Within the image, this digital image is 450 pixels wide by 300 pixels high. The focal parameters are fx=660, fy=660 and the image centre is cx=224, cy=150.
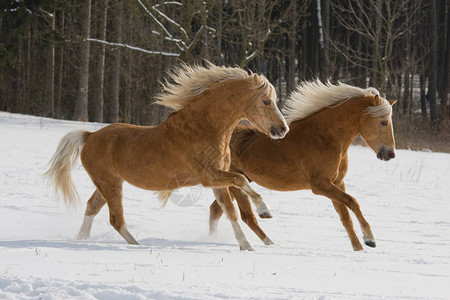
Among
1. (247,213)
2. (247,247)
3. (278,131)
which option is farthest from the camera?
(247,213)

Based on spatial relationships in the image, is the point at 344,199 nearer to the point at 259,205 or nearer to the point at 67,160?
the point at 259,205

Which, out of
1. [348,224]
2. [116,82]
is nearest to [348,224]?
[348,224]

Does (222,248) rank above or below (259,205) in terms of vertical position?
below

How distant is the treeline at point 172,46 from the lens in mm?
19391

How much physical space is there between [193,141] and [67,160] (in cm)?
179

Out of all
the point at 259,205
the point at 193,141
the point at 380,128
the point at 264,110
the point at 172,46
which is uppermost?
the point at 264,110

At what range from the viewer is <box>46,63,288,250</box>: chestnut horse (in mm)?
5785

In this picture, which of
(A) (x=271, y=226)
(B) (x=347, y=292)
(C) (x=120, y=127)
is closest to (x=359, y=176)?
(A) (x=271, y=226)

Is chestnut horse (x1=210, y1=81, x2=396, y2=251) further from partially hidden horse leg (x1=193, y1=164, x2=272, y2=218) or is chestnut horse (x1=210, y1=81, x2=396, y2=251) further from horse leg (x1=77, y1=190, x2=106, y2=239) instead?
horse leg (x1=77, y1=190, x2=106, y2=239)

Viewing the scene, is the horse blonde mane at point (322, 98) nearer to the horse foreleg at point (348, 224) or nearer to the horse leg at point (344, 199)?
the horse leg at point (344, 199)

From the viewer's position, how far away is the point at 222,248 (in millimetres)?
6102

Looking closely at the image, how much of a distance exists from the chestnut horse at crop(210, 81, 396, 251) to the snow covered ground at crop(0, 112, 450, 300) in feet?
1.88

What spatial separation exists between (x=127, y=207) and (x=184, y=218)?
0.92m

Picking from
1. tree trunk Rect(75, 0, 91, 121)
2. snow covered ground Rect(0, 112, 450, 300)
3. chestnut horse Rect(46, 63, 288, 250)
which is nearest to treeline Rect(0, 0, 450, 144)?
tree trunk Rect(75, 0, 91, 121)
